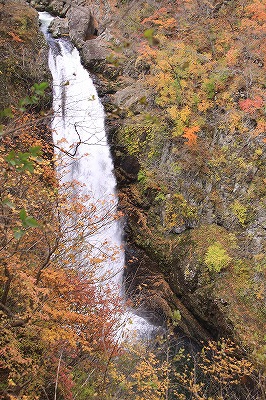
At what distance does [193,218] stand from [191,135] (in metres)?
2.87

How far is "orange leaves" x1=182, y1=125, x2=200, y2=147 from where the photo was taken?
1064 cm

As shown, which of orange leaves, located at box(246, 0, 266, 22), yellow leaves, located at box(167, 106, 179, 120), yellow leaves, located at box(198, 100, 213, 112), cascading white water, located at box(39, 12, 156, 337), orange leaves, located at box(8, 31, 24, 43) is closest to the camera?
yellow leaves, located at box(198, 100, 213, 112)

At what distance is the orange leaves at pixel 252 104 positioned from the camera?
10.1 meters

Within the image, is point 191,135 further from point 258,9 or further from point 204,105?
point 258,9

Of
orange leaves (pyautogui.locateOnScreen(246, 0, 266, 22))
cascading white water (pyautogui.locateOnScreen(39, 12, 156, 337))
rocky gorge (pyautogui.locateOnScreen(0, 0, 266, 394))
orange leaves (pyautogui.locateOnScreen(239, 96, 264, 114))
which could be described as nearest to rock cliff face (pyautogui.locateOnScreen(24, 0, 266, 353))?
rocky gorge (pyautogui.locateOnScreen(0, 0, 266, 394))

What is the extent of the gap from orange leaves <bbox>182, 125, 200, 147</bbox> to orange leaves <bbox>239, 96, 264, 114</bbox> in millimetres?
1652

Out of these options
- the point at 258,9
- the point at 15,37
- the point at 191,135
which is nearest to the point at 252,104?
the point at 191,135

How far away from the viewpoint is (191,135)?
1062 cm

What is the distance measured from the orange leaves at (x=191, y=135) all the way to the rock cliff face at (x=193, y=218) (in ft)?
1.13

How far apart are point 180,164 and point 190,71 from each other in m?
3.61

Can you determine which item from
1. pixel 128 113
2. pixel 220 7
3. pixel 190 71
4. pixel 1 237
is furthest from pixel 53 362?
pixel 220 7

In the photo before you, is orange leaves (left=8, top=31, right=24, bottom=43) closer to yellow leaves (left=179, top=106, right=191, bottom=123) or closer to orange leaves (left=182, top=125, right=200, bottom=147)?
yellow leaves (left=179, top=106, right=191, bottom=123)

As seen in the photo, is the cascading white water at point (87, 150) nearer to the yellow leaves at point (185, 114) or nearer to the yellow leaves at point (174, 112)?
the yellow leaves at point (174, 112)

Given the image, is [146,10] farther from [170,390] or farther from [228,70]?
[170,390]
